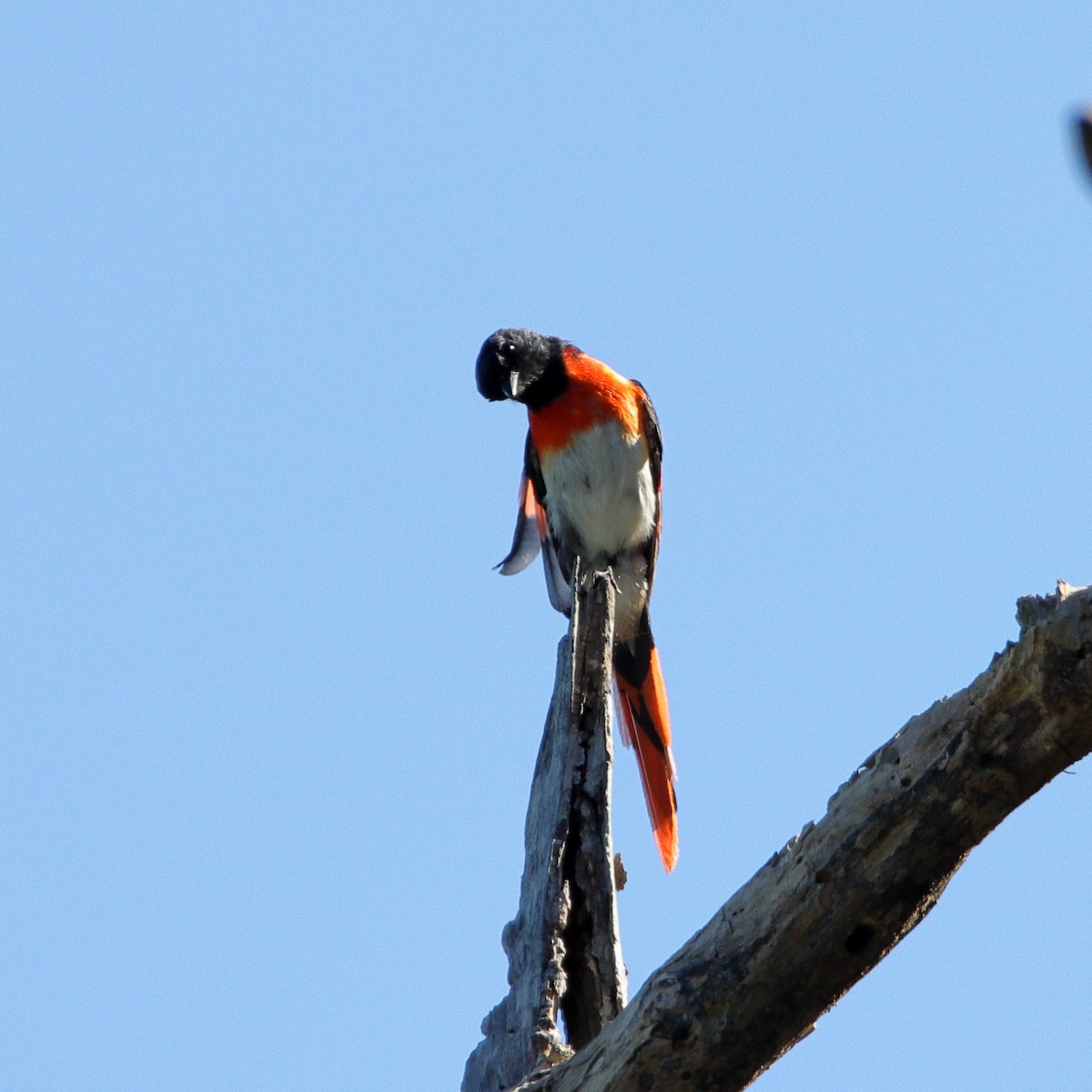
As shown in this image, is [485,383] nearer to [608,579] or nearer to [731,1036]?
[608,579]

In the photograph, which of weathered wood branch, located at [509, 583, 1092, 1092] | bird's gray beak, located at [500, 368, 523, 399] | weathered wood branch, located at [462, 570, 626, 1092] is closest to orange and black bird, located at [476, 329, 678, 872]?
bird's gray beak, located at [500, 368, 523, 399]

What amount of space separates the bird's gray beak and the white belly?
1.30 feet

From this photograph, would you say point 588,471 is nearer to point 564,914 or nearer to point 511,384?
point 511,384

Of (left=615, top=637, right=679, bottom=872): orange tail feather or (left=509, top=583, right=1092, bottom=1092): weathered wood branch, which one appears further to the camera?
(left=615, top=637, right=679, bottom=872): orange tail feather

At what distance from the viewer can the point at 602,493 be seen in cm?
709

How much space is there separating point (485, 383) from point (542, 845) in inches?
145

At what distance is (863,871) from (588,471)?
4369 mm

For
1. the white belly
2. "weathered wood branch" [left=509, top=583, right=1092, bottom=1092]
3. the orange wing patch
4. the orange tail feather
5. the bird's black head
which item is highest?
the bird's black head

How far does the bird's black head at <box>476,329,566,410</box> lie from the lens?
7.12 meters

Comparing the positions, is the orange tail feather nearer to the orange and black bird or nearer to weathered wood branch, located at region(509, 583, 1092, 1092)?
the orange and black bird

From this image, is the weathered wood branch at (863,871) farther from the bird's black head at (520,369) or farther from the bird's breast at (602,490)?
the bird's black head at (520,369)

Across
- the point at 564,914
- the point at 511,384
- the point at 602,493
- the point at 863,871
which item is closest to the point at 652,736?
the point at 602,493

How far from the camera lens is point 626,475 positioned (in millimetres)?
7086

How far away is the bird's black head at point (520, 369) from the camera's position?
23.4 feet
